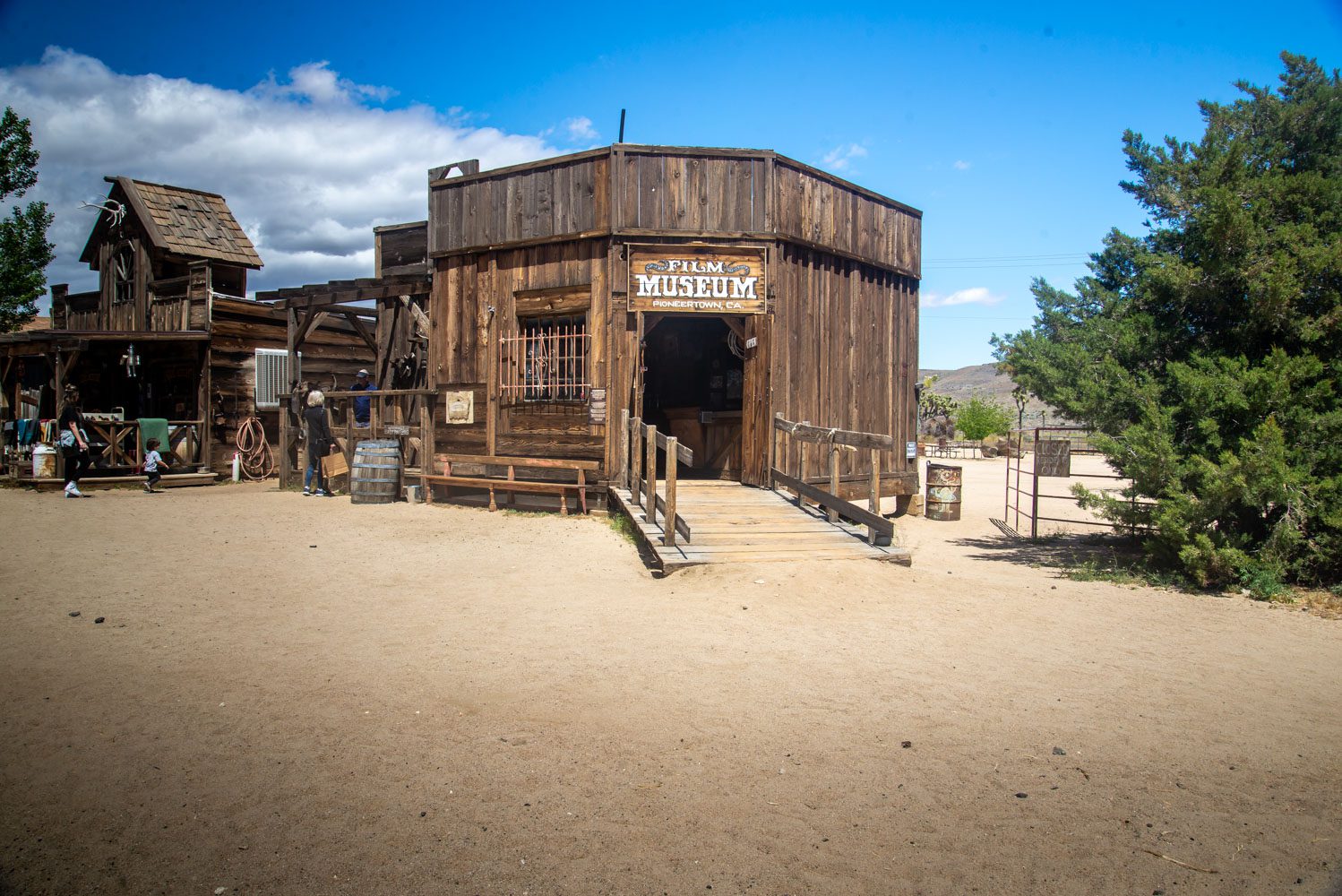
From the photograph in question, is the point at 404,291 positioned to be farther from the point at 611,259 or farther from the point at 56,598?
the point at 56,598

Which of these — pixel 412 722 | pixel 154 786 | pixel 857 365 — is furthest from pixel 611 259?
pixel 154 786

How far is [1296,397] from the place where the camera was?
24.3ft

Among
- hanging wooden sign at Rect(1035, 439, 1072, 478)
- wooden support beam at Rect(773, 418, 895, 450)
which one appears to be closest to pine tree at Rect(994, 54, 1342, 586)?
wooden support beam at Rect(773, 418, 895, 450)

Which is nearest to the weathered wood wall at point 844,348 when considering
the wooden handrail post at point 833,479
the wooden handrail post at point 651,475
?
the wooden handrail post at point 833,479

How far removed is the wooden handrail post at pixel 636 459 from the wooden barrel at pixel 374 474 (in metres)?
4.57

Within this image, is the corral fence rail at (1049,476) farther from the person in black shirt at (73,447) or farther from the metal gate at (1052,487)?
the person in black shirt at (73,447)

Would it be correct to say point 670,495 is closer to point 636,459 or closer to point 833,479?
point 636,459

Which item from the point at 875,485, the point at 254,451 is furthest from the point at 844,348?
the point at 254,451

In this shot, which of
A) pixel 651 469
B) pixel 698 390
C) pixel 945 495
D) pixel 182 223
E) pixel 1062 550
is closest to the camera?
pixel 651 469

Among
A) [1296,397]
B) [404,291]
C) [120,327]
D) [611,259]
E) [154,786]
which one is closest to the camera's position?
[154,786]

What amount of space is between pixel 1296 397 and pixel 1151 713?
185 inches

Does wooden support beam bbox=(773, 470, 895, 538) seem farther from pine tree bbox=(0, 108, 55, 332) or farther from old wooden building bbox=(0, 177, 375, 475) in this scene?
pine tree bbox=(0, 108, 55, 332)

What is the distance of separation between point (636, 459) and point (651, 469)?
1435 mm

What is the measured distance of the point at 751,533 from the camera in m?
8.78
